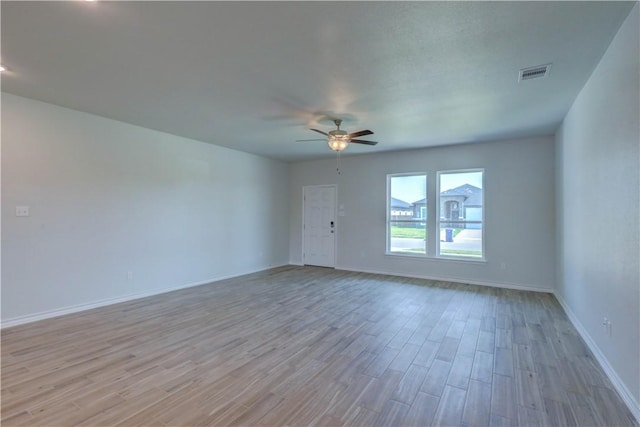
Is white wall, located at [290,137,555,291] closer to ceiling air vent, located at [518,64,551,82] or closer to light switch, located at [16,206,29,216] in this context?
ceiling air vent, located at [518,64,551,82]

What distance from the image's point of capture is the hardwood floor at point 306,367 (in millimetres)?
2010

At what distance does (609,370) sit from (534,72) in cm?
270

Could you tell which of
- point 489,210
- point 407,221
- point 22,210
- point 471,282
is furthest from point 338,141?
point 22,210

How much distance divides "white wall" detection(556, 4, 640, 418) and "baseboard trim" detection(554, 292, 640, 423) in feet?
0.04

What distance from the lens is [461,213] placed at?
19.7ft

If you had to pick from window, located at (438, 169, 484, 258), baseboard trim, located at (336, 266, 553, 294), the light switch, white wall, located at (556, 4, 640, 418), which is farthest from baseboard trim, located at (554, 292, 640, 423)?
the light switch

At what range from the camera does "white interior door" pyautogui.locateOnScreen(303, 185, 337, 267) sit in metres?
7.50

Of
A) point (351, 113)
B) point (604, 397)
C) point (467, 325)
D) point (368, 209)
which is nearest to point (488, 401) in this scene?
point (604, 397)

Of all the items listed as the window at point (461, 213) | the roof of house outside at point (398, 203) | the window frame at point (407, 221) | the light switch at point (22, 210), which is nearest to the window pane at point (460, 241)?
the window at point (461, 213)

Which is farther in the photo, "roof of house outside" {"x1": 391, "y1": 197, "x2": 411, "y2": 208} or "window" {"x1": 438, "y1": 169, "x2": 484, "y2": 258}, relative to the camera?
"roof of house outside" {"x1": 391, "y1": 197, "x2": 411, "y2": 208}

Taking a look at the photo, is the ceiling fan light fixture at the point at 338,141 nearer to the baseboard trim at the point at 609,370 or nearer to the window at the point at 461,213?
the window at the point at 461,213

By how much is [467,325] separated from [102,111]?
18.1 feet

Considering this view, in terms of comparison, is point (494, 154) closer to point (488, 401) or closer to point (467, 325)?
point (467, 325)

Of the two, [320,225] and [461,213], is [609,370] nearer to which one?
[461,213]
